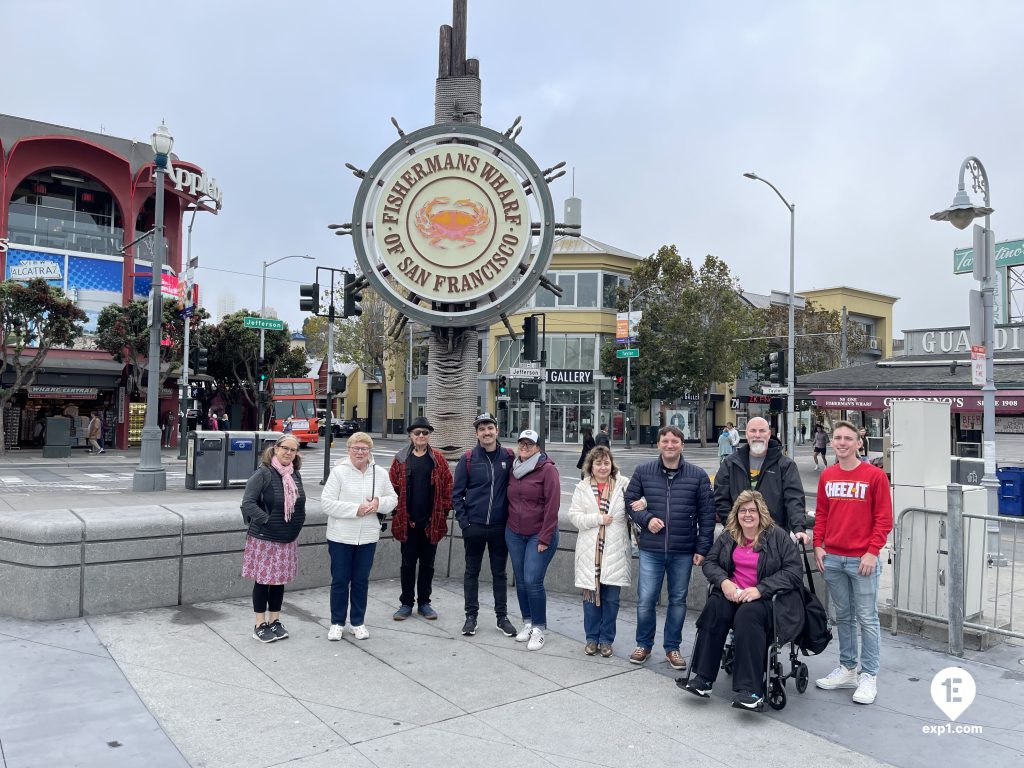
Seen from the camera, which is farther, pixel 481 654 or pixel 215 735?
pixel 481 654

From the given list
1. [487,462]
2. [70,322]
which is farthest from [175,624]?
[70,322]

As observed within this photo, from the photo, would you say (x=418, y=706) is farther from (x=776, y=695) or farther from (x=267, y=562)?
(x=776, y=695)

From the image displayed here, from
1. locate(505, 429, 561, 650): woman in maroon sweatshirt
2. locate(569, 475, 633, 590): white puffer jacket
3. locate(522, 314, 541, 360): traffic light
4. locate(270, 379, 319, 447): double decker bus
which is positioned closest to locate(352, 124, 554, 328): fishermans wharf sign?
locate(522, 314, 541, 360): traffic light

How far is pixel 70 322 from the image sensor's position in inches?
1048

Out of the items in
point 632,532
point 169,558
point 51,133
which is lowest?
point 169,558

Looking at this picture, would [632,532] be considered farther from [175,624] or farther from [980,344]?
[980,344]

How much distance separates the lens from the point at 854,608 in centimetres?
530

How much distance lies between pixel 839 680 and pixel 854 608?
0.49m

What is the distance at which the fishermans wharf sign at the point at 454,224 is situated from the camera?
29.0 ft

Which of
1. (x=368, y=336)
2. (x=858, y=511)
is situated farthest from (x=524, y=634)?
(x=368, y=336)

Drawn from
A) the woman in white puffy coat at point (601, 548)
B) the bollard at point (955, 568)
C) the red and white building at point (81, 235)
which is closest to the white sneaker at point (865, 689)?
the bollard at point (955, 568)

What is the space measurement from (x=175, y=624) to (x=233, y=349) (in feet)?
109

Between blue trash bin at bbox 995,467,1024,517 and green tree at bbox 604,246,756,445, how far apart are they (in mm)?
27328

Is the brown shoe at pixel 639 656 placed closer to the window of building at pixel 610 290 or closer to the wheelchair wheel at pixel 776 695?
the wheelchair wheel at pixel 776 695
